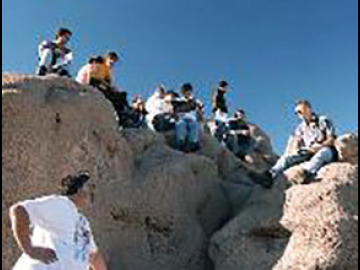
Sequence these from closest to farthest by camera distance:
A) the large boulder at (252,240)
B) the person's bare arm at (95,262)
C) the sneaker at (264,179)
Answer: the person's bare arm at (95,262), the large boulder at (252,240), the sneaker at (264,179)

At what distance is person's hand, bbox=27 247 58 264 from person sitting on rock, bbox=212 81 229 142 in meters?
13.0

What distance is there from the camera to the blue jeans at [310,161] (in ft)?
49.1

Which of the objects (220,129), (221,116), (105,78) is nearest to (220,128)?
(220,129)

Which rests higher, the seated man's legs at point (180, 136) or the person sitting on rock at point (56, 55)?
the person sitting on rock at point (56, 55)

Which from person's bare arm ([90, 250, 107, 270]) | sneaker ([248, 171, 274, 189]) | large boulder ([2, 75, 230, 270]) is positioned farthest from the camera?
sneaker ([248, 171, 274, 189])

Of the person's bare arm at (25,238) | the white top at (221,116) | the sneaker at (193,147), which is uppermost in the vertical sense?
the white top at (221,116)

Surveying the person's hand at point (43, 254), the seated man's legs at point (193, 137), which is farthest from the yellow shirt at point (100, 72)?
the person's hand at point (43, 254)

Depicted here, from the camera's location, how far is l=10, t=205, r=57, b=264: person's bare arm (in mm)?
6328

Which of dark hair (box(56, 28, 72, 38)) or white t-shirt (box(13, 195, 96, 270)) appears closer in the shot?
white t-shirt (box(13, 195, 96, 270))

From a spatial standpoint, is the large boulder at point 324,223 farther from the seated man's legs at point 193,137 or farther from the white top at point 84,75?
the white top at point 84,75

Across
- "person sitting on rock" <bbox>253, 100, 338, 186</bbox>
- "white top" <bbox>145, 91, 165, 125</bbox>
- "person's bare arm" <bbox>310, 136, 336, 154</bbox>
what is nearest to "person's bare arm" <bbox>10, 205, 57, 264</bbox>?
"person sitting on rock" <bbox>253, 100, 338, 186</bbox>

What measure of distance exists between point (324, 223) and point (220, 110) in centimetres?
692

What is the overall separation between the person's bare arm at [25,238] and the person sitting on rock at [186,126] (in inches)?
385

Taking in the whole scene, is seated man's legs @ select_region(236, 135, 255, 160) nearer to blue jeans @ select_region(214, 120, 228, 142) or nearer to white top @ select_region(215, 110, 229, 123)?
blue jeans @ select_region(214, 120, 228, 142)
